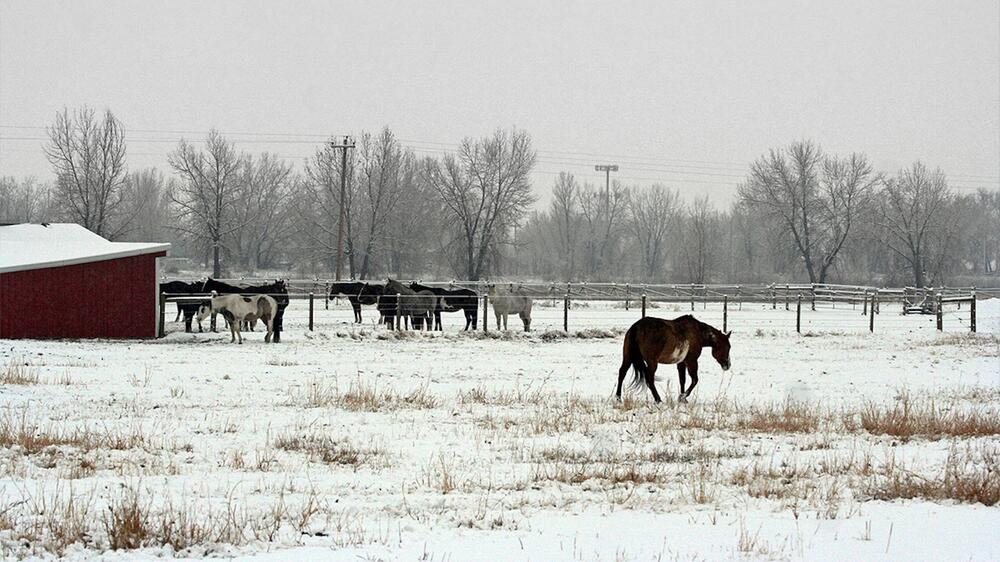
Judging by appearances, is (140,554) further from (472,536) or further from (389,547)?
(472,536)

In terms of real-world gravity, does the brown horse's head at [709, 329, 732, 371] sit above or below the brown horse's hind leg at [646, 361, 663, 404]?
above

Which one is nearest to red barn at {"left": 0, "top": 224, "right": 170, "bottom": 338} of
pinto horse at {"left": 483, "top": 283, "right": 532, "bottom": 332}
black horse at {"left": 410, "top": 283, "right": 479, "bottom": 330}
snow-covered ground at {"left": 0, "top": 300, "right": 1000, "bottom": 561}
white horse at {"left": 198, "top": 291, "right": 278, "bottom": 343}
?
white horse at {"left": 198, "top": 291, "right": 278, "bottom": 343}

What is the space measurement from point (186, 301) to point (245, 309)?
493 centimetres

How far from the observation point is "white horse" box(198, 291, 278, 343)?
22.7 meters

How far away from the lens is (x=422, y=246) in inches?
2815

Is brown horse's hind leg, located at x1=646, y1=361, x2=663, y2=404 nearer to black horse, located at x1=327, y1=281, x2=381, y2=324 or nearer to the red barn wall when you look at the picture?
the red barn wall

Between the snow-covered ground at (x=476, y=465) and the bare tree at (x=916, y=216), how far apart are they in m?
56.1

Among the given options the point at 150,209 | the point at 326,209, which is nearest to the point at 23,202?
the point at 150,209

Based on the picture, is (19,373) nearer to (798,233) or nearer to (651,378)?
(651,378)

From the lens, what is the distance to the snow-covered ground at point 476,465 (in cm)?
564

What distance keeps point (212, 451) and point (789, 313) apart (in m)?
36.1

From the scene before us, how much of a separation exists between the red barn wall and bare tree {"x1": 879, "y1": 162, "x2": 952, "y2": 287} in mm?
58492

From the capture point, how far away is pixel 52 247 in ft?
83.3

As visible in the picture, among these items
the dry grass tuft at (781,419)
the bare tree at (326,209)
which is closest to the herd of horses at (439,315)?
the dry grass tuft at (781,419)
